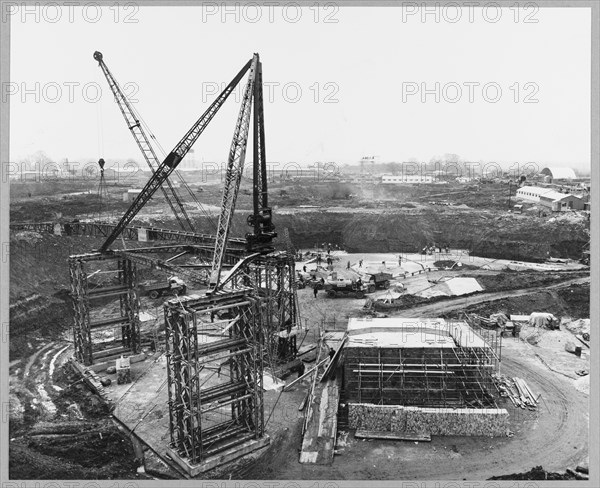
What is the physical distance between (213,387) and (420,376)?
433 inches

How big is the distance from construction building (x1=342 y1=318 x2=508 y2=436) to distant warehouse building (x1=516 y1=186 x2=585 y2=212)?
5170 cm

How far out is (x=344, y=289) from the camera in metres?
49.7

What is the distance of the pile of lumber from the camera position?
28.3 meters

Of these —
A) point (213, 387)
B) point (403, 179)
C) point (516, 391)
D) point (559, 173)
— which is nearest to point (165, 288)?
point (213, 387)

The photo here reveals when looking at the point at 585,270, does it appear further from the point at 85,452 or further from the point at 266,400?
the point at 85,452

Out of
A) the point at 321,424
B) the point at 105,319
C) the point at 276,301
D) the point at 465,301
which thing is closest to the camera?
the point at 321,424

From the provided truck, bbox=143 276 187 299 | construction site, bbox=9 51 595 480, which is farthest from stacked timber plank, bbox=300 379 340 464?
truck, bbox=143 276 187 299

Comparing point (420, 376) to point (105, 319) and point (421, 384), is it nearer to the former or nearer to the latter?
point (421, 384)

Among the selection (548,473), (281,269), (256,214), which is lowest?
(548,473)

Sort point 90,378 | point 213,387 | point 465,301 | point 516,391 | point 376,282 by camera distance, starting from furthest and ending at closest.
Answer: point 376,282 → point 465,301 → point 90,378 → point 516,391 → point 213,387

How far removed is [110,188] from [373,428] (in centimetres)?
8105

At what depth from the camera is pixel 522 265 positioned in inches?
2370

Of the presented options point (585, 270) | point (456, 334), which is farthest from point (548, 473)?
point (585, 270)

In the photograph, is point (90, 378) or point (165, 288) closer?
point (90, 378)
